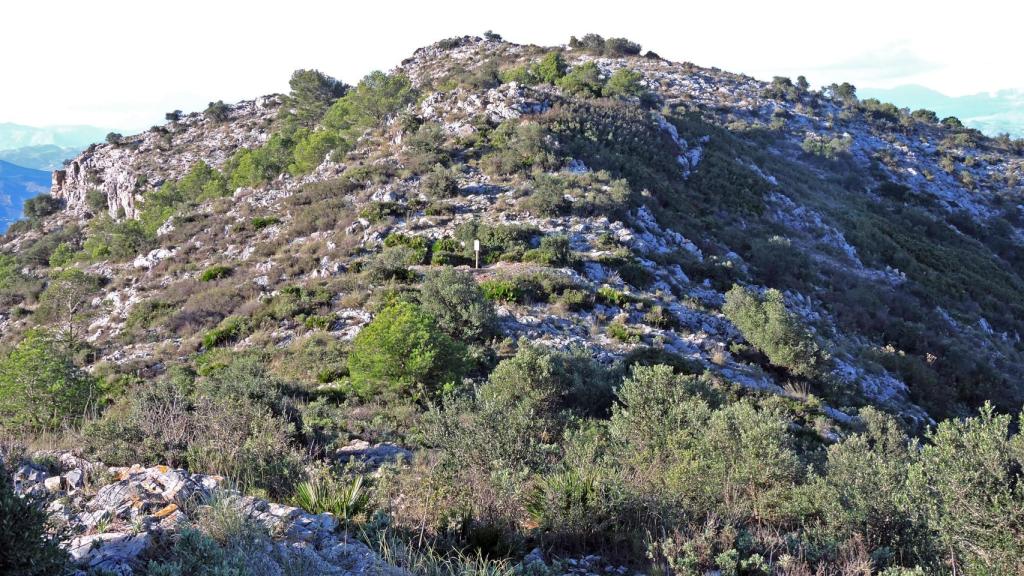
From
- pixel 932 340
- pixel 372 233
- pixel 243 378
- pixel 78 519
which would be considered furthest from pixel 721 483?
pixel 932 340

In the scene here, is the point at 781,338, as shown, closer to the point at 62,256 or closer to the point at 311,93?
the point at 62,256

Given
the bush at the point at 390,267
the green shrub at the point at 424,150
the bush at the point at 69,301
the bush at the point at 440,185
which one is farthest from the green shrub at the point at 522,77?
the bush at the point at 69,301

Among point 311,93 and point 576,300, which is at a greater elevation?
point 311,93

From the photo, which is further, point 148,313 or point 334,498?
point 148,313

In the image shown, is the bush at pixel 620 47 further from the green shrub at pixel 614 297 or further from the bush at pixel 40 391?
the bush at pixel 40 391

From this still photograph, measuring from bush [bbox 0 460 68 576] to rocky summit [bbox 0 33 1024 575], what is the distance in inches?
2.5

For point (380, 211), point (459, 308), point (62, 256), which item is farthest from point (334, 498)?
point (62, 256)

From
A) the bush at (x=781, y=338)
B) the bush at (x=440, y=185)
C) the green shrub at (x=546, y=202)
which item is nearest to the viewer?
the bush at (x=781, y=338)

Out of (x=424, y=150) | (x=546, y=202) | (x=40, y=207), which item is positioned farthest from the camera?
(x=40, y=207)

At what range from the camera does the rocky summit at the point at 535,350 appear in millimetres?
4383

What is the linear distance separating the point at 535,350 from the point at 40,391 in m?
9.06

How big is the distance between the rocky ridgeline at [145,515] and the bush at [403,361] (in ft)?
18.3

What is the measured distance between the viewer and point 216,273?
20328mm

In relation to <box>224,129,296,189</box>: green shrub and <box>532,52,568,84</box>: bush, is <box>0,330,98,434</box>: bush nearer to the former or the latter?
<box>224,129,296,189</box>: green shrub
